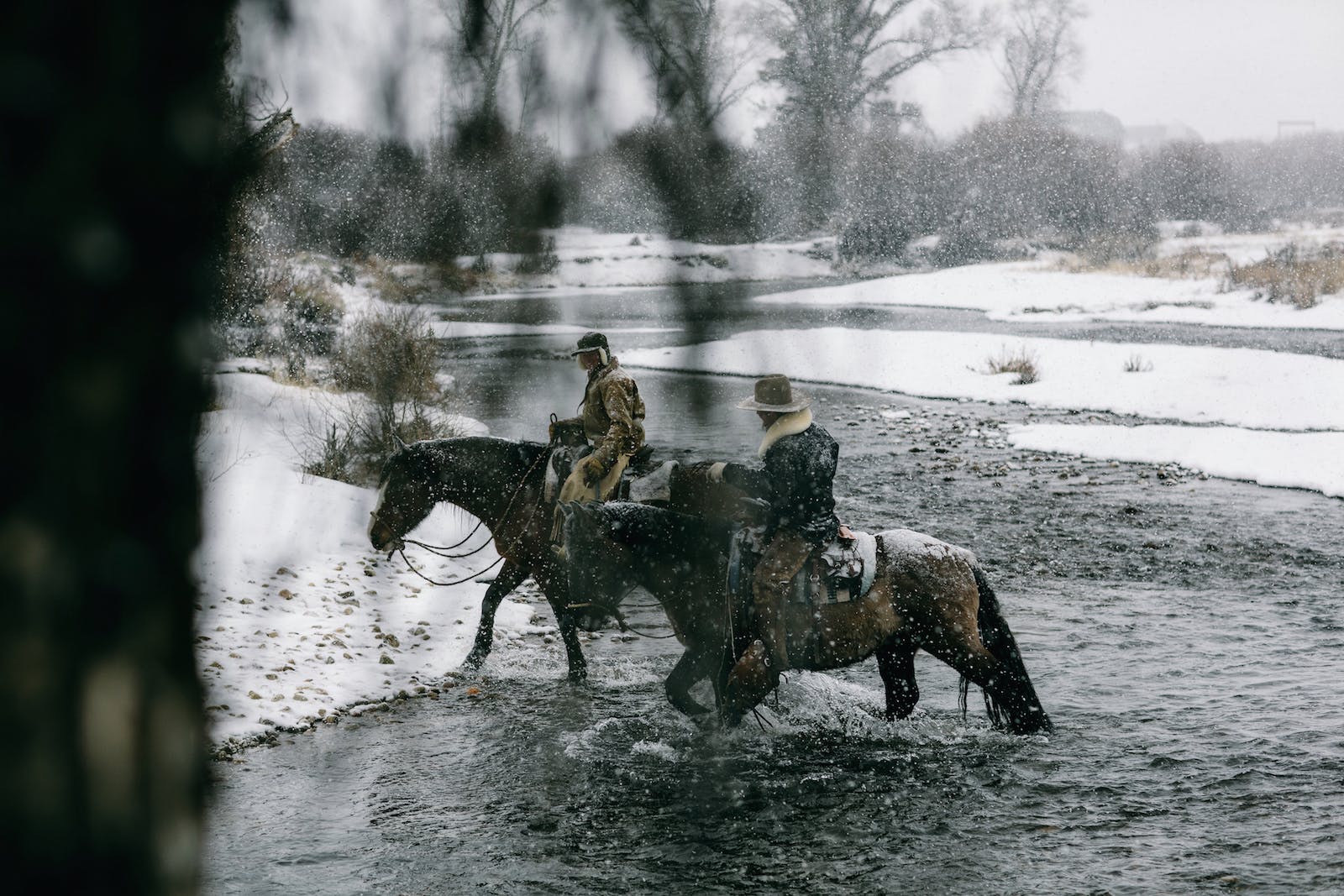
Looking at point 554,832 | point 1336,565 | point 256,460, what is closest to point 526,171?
point 554,832

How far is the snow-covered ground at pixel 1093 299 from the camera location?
26.9 metres

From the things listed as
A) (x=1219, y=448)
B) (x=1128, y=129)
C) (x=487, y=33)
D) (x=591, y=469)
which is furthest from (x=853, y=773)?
(x=1128, y=129)

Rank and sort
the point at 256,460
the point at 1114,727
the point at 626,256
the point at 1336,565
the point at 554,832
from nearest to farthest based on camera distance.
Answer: the point at 626,256
the point at 554,832
the point at 1114,727
the point at 1336,565
the point at 256,460

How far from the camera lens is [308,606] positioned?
869 centimetres

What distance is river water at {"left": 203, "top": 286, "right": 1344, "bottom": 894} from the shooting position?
15.8 ft

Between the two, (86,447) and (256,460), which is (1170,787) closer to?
(86,447)

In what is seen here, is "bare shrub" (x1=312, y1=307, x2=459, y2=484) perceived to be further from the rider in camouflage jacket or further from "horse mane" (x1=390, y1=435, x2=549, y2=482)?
the rider in camouflage jacket

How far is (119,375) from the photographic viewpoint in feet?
2.11

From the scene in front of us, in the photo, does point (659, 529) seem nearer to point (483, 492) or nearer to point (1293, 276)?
point (483, 492)

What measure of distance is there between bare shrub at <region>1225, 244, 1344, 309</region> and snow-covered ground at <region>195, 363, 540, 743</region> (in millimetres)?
24058

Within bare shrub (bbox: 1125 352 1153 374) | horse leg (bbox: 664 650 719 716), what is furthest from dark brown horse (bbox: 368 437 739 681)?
bare shrub (bbox: 1125 352 1153 374)

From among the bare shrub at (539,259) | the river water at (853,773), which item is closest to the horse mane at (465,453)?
the river water at (853,773)

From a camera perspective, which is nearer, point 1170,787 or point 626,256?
point 626,256

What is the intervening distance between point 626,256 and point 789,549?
404 centimetres
